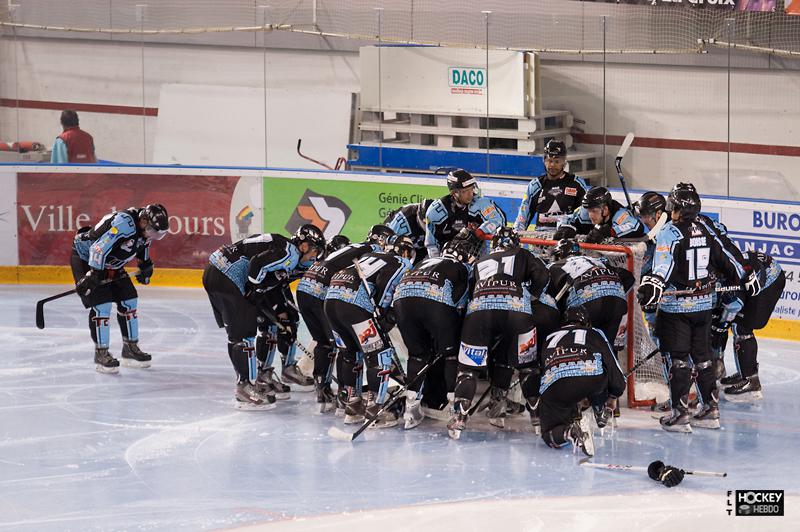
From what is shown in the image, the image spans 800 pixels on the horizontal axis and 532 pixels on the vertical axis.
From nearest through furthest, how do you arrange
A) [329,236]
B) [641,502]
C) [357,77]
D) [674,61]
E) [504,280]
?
[641,502] < [504,280] < [329,236] < [674,61] < [357,77]

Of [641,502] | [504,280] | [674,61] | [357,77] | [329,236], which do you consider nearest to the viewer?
[641,502]

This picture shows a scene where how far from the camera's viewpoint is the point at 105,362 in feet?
32.8

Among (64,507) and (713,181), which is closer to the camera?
(64,507)

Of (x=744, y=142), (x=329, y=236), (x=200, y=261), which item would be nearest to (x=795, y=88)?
(x=744, y=142)

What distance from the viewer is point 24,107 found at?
54.6 ft

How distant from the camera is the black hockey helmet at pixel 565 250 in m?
8.29

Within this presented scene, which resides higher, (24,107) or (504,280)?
(24,107)

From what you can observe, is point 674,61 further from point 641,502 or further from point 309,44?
point 641,502

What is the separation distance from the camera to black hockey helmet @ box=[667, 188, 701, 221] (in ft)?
25.9

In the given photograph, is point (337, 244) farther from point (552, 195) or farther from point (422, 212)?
point (552, 195)

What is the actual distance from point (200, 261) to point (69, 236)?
138cm

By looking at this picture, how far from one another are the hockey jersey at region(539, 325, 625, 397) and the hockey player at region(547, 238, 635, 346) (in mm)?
453

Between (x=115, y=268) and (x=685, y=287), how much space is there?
4392 millimetres

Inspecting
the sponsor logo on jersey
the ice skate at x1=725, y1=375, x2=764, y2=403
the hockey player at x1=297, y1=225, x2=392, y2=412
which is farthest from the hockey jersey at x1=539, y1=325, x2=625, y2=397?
the sponsor logo on jersey
